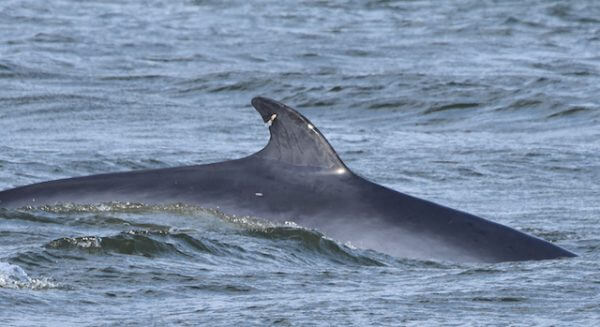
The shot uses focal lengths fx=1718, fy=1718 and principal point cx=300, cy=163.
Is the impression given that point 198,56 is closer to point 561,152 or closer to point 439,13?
point 439,13

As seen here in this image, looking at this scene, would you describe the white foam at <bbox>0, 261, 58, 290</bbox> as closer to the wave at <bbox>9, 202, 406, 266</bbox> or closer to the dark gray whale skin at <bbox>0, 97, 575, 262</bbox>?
the wave at <bbox>9, 202, 406, 266</bbox>

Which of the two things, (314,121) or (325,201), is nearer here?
(325,201)

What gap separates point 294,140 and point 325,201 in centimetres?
38

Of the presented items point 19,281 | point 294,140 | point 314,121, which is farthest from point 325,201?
point 314,121

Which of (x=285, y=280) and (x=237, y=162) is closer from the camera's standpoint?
(x=285, y=280)

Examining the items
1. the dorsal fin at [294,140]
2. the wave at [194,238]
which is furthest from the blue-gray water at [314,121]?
the dorsal fin at [294,140]

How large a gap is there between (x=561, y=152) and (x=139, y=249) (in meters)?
6.66

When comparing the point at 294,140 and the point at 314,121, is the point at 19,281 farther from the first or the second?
the point at 314,121

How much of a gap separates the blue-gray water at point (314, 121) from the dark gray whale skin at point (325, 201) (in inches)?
4.4

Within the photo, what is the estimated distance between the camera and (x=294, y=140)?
9.42 m

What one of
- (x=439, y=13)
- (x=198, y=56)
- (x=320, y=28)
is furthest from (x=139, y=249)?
(x=439, y=13)

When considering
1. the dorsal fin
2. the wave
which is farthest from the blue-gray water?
the dorsal fin

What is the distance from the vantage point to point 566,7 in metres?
27.5

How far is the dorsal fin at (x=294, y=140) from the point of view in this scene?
934 cm
